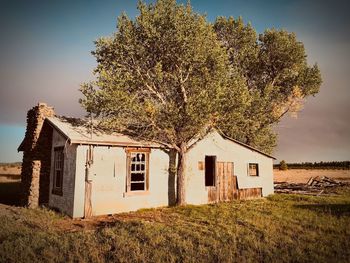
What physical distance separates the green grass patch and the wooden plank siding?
5164 millimetres

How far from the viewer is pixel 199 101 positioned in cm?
1571

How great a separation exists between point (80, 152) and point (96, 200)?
261cm

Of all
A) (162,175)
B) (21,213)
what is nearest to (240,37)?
(162,175)

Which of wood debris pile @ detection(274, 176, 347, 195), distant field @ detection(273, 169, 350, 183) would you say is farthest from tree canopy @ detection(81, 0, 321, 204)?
distant field @ detection(273, 169, 350, 183)

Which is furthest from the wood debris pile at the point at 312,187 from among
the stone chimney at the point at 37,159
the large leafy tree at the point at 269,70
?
the stone chimney at the point at 37,159

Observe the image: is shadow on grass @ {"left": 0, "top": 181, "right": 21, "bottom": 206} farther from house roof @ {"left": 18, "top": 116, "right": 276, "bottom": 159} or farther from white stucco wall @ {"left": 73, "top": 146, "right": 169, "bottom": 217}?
white stucco wall @ {"left": 73, "top": 146, "right": 169, "bottom": 217}

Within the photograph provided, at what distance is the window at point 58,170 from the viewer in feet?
50.6

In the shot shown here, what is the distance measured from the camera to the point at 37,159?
16531mm

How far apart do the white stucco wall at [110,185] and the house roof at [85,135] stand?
1.44 feet

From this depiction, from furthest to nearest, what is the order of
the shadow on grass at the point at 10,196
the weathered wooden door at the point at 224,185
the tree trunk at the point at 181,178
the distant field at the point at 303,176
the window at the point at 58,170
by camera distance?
the distant field at the point at 303,176
the weathered wooden door at the point at 224,185
the shadow on grass at the point at 10,196
the tree trunk at the point at 181,178
the window at the point at 58,170

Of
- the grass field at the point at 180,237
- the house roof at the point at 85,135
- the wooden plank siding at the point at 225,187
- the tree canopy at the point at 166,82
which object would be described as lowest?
the grass field at the point at 180,237

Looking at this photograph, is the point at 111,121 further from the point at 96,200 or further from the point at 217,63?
the point at 217,63

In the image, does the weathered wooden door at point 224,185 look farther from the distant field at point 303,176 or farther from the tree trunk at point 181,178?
the distant field at point 303,176

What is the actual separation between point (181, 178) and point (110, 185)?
4.43 metres
